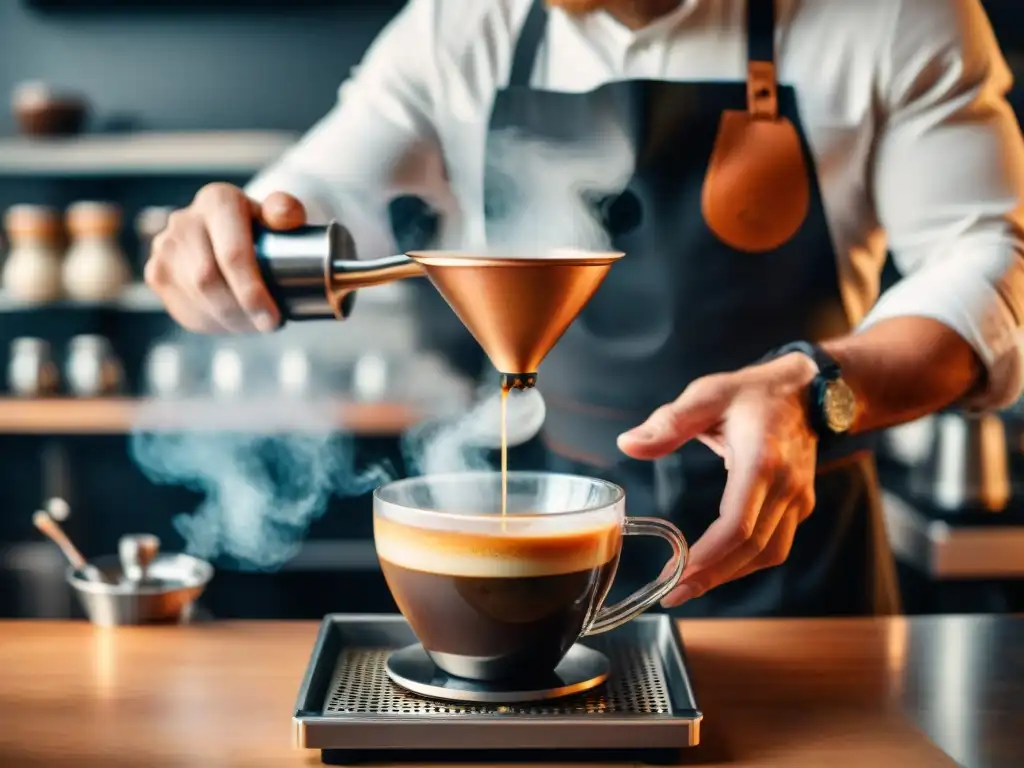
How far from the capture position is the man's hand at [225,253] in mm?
1255

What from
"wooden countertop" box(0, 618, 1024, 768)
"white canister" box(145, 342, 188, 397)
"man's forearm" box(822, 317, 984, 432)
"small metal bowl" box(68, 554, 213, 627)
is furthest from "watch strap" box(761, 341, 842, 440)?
"white canister" box(145, 342, 188, 397)

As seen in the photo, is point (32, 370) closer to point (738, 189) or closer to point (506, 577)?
point (738, 189)

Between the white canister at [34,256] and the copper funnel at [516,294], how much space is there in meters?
2.77

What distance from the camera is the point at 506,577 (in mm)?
930

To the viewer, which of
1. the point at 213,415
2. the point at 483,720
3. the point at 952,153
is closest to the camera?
the point at 483,720

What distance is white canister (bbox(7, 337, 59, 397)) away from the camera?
3.47m

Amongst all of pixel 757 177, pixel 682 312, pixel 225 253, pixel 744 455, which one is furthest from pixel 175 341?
pixel 744 455

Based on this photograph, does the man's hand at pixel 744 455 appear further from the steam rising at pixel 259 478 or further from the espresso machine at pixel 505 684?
the steam rising at pixel 259 478

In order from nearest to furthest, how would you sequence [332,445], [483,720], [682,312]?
[483,720], [682,312], [332,445]

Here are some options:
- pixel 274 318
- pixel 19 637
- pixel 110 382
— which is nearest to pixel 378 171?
pixel 274 318

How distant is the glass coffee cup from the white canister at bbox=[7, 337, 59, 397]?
278 centimetres

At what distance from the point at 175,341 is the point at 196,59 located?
91cm

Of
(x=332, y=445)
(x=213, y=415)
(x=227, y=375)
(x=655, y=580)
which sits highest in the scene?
(x=655, y=580)

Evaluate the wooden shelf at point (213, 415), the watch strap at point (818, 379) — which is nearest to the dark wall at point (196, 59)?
the wooden shelf at point (213, 415)
